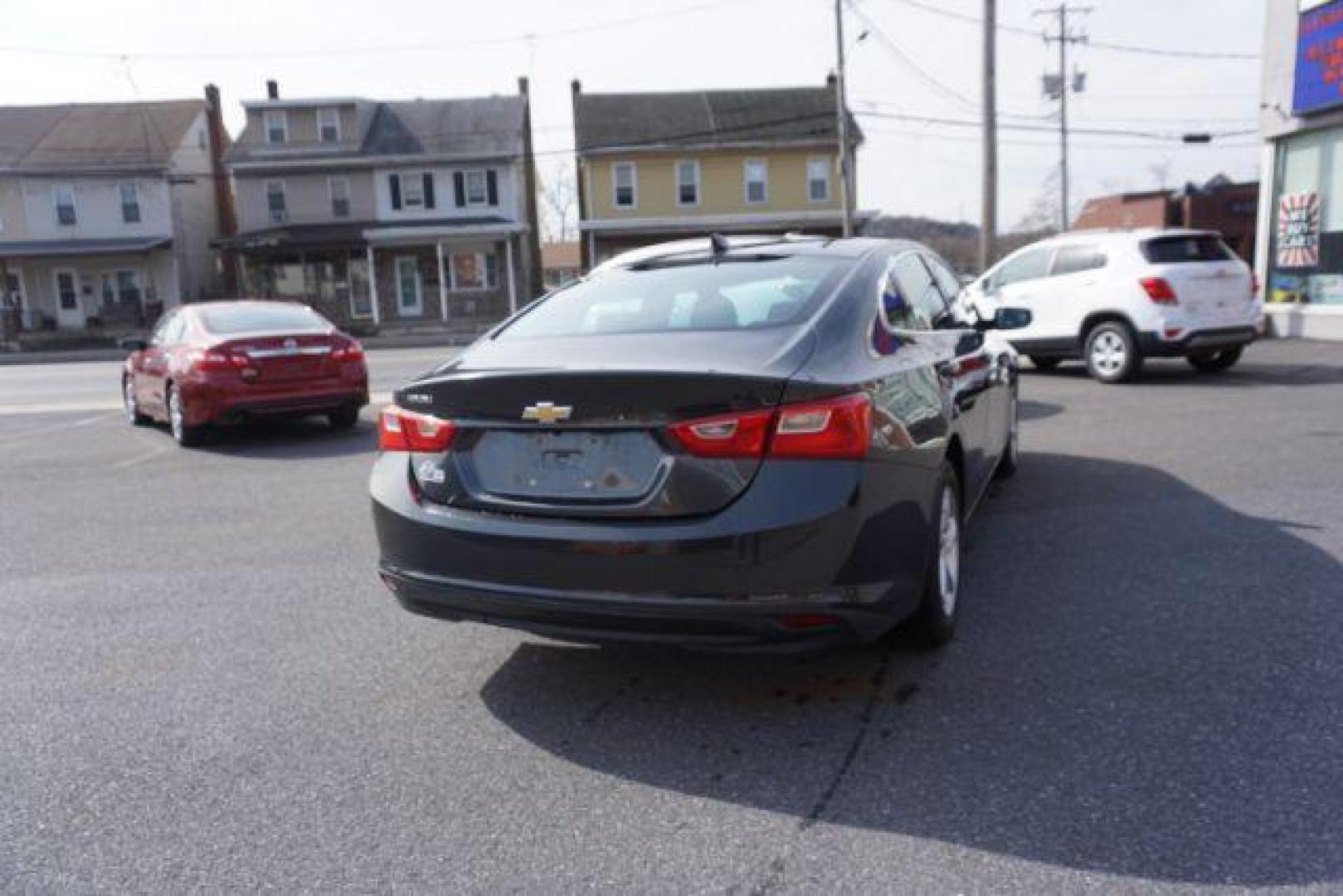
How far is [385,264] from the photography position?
121 ft

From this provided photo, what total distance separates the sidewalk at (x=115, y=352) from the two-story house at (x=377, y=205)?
15.7 ft

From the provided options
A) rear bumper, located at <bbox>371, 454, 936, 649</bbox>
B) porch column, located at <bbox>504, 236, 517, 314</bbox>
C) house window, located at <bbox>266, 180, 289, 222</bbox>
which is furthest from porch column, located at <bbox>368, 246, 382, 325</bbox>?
rear bumper, located at <bbox>371, 454, 936, 649</bbox>

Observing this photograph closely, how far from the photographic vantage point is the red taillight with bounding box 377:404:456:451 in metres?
3.44

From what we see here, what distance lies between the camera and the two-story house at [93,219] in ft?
123

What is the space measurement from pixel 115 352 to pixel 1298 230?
31.9 metres

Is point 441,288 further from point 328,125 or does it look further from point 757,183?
point 757,183

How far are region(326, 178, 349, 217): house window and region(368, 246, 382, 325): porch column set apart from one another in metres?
2.55

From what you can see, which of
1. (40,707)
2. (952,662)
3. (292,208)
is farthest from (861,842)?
(292,208)

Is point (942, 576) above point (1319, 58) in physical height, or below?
below

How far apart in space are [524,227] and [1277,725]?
34.5 m

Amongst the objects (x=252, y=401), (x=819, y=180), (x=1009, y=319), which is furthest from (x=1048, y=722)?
(x=819, y=180)

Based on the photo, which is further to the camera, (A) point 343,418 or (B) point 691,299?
(A) point 343,418

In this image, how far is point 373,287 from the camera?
118 ft

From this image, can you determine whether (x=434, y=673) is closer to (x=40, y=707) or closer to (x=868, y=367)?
(x=40, y=707)
